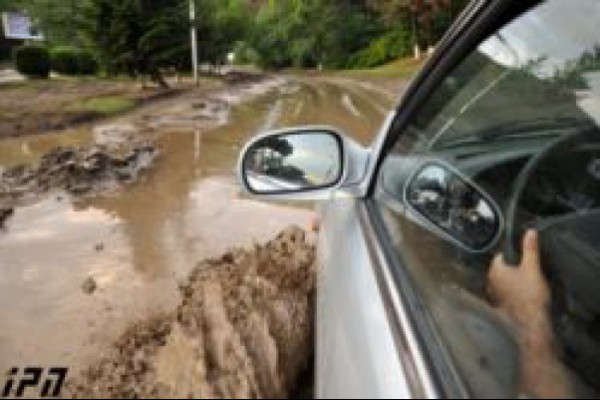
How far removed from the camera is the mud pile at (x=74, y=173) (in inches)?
380

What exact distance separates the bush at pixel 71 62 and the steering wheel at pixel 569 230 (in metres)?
37.4

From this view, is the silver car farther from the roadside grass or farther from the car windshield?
the roadside grass

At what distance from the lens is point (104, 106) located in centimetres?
2005

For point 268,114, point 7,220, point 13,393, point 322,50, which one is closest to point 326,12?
point 322,50

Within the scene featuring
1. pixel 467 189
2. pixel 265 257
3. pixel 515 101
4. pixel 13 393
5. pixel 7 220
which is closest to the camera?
pixel 467 189

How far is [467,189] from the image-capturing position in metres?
2.22

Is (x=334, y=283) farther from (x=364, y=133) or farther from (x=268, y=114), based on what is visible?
(x=268, y=114)

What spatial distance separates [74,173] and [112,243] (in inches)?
129

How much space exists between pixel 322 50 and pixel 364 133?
50.7 metres

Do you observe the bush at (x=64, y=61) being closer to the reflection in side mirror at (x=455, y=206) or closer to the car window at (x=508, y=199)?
the car window at (x=508, y=199)

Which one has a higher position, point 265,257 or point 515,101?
point 515,101

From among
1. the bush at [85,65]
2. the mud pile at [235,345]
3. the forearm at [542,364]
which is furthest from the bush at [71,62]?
the forearm at [542,364]

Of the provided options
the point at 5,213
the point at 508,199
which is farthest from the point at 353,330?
the point at 5,213

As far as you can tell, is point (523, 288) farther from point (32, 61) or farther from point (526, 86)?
point (32, 61)
